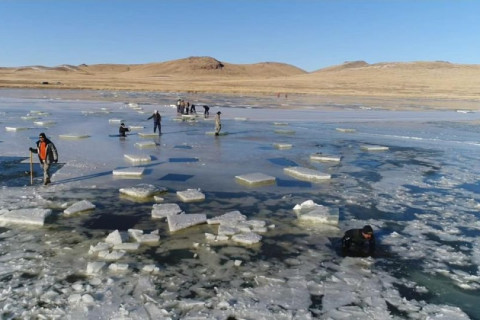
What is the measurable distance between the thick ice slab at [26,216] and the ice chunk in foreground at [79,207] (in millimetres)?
362

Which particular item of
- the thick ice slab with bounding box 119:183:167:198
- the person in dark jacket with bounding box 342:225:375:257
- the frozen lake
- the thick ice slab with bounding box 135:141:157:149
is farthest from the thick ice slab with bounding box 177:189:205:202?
the thick ice slab with bounding box 135:141:157:149

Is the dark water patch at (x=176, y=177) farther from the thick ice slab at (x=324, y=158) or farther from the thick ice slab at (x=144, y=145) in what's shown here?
the thick ice slab at (x=324, y=158)

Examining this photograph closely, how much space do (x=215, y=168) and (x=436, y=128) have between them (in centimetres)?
1997

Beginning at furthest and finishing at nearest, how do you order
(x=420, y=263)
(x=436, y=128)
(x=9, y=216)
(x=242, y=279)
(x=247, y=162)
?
1. (x=436, y=128)
2. (x=247, y=162)
3. (x=9, y=216)
4. (x=420, y=263)
5. (x=242, y=279)

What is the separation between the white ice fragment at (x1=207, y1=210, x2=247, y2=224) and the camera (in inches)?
320

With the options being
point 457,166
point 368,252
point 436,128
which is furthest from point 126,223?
point 436,128

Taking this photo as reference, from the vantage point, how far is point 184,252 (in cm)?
682

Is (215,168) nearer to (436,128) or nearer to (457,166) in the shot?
(457,166)

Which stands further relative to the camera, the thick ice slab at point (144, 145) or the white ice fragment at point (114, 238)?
the thick ice slab at point (144, 145)

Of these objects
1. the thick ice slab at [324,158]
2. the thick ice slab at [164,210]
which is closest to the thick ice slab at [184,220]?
the thick ice slab at [164,210]

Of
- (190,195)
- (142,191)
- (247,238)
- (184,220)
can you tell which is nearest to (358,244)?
(247,238)

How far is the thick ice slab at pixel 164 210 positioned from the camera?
8414 millimetres

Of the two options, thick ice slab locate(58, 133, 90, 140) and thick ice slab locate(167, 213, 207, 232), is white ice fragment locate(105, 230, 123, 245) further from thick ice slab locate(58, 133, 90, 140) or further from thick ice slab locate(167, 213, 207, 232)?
thick ice slab locate(58, 133, 90, 140)

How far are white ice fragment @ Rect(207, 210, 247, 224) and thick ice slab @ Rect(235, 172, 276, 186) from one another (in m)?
2.62
